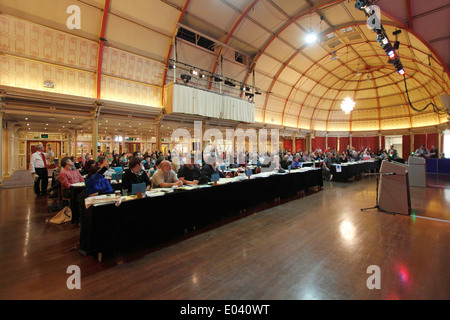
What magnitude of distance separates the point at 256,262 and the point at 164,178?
7.66ft

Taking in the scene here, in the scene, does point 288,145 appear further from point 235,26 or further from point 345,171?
point 235,26

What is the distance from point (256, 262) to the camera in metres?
2.51

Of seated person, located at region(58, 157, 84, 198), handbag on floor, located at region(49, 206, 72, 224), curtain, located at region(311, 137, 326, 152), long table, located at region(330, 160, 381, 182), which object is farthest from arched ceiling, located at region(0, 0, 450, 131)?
handbag on floor, located at region(49, 206, 72, 224)

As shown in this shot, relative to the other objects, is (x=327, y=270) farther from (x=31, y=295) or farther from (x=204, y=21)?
(x=204, y=21)

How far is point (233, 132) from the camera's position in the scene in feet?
46.6

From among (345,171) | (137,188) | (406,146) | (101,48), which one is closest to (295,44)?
(345,171)

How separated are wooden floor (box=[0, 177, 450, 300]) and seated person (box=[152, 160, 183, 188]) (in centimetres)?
111

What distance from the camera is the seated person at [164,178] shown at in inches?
150

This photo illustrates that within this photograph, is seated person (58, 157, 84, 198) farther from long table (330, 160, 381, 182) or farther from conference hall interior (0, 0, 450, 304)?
long table (330, 160, 381, 182)

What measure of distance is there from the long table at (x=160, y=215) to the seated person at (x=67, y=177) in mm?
1921

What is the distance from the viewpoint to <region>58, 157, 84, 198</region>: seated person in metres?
4.15

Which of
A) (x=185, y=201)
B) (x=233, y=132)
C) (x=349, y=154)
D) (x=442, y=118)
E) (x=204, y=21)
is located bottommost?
(x=185, y=201)
